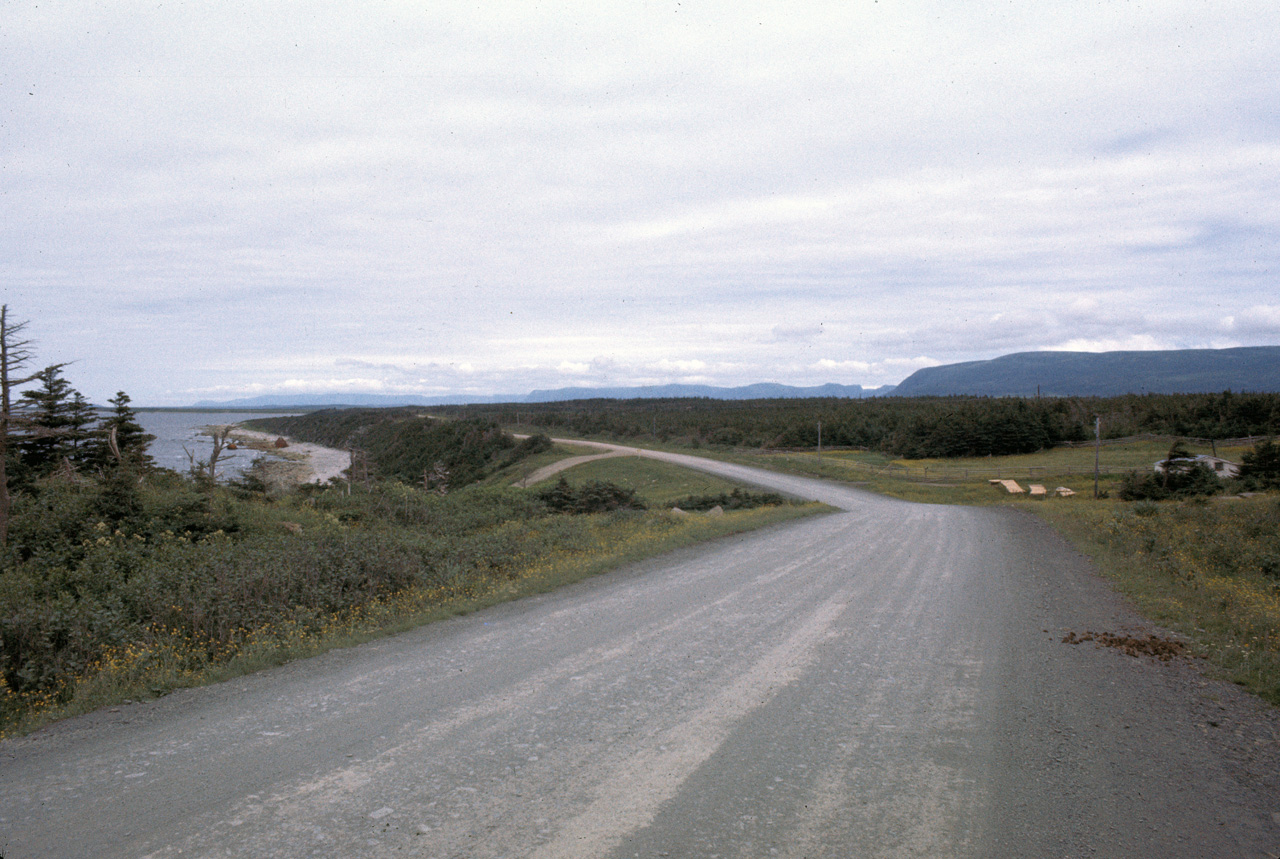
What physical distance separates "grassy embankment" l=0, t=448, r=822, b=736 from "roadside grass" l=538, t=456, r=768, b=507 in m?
13.7

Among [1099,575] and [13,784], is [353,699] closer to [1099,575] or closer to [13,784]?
[13,784]

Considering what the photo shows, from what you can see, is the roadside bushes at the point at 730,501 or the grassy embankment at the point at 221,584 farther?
the roadside bushes at the point at 730,501

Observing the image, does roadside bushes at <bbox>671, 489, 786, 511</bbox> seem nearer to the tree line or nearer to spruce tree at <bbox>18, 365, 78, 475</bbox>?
spruce tree at <bbox>18, 365, 78, 475</bbox>

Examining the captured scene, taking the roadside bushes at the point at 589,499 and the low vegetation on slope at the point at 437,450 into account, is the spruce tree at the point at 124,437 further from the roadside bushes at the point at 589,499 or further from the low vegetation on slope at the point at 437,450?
the roadside bushes at the point at 589,499

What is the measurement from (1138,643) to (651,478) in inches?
1173

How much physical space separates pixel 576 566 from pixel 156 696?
22.1 ft

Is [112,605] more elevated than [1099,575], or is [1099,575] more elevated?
[112,605]

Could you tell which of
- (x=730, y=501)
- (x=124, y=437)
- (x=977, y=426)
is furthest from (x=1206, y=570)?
(x=977, y=426)

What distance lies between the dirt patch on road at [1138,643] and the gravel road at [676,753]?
22 cm

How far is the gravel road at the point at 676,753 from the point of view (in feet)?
12.0

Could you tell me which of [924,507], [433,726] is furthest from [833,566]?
[924,507]

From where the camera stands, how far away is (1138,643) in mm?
7355

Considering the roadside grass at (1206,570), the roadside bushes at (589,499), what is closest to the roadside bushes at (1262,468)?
the roadside grass at (1206,570)

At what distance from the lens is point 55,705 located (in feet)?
18.2
